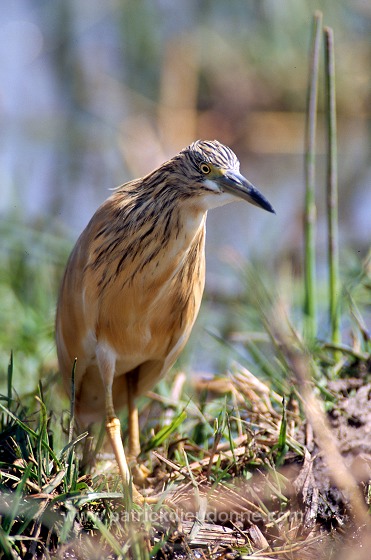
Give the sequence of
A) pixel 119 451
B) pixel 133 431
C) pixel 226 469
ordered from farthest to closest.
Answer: pixel 133 431
pixel 119 451
pixel 226 469

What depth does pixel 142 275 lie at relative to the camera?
4.04 meters

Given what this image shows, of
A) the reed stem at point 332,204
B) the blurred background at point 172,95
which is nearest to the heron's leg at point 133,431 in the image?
the reed stem at point 332,204

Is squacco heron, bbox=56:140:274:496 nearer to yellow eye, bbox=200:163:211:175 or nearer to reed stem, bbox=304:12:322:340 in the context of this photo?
yellow eye, bbox=200:163:211:175

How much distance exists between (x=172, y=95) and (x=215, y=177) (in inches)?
283

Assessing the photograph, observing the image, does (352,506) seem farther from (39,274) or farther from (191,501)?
(39,274)

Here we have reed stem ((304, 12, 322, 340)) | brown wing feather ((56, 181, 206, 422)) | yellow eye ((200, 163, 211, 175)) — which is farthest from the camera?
reed stem ((304, 12, 322, 340))

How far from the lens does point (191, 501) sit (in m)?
3.57

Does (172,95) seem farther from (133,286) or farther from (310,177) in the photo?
(133,286)

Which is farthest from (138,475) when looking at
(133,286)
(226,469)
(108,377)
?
(133,286)

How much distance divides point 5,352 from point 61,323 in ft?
4.19

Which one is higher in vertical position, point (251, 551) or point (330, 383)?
point (330, 383)

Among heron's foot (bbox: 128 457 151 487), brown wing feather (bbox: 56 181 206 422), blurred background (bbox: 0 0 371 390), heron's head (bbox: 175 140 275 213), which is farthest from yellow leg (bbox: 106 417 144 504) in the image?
blurred background (bbox: 0 0 371 390)

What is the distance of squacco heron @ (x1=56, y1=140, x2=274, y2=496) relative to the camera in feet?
12.6

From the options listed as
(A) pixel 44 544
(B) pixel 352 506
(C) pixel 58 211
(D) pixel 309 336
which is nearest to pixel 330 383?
(D) pixel 309 336
